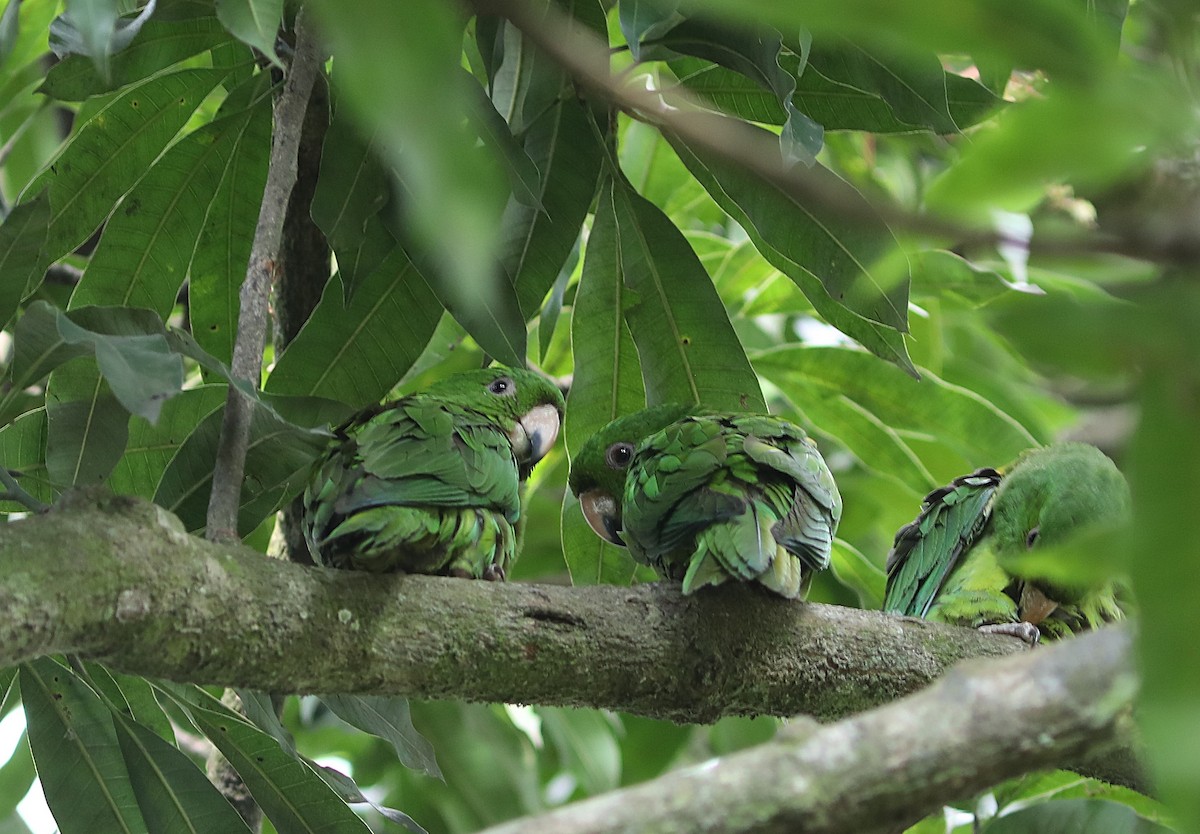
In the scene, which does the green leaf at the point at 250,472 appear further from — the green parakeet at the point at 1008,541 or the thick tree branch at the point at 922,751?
the green parakeet at the point at 1008,541

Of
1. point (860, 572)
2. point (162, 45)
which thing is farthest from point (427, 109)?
point (860, 572)

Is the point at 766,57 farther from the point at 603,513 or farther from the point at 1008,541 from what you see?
the point at 1008,541

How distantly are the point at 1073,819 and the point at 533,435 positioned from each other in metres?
1.51

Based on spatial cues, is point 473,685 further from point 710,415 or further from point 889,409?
point 889,409

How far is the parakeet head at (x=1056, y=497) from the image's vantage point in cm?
268

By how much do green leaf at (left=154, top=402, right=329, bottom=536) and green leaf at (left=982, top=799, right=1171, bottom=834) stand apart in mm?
1660

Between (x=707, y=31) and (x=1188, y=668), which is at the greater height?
(x=707, y=31)

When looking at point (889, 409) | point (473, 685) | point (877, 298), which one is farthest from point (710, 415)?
point (889, 409)

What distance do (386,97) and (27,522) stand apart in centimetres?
106

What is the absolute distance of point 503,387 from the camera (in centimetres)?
276

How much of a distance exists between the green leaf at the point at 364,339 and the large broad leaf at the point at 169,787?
798 mm

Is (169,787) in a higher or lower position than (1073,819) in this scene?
higher

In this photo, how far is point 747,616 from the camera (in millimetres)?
2004

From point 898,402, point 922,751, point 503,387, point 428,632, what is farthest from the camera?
point 898,402
